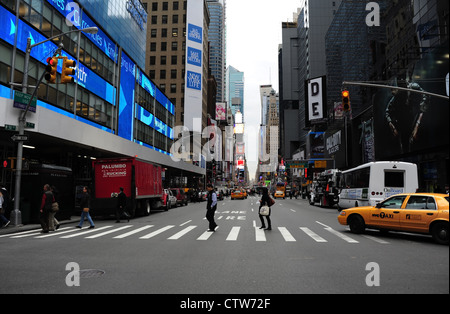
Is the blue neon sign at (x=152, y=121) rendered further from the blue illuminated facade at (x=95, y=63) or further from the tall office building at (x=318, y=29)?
the tall office building at (x=318, y=29)

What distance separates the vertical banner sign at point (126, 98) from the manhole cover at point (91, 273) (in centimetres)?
3185

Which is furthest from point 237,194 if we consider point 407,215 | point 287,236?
point 407,215

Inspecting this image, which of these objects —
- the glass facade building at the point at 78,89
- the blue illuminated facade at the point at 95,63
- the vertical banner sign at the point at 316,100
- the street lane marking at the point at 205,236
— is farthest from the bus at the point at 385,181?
the vertical banner sign at the point at 316,100

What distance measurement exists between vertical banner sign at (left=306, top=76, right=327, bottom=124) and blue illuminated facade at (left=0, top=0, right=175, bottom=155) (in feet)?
85.5

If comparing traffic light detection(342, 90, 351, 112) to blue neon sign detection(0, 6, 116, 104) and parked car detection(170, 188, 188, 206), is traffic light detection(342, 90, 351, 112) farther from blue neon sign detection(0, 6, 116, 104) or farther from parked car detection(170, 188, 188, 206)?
parked car detection(170, 188, 188, 206)

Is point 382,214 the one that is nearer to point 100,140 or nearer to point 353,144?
point 100,140

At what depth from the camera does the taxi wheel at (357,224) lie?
12465 millimetres

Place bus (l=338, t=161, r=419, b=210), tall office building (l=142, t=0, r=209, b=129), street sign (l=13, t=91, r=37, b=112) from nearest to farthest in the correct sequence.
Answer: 1. street sign (l=13, t=91, r=37, b=112)
2. bus (l=338, t=161, r=419, b=210)
3. tall office building (l=142, t=0, r=209, b=129)

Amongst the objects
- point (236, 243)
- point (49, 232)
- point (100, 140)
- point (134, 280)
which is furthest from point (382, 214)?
point (100, 140)

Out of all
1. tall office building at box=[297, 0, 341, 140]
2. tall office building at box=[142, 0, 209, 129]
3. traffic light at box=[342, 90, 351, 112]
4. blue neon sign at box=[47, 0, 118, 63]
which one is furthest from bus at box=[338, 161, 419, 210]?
tall office building at box=[297, 0, 341, 140]

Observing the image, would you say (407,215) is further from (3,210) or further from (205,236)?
(3,210)

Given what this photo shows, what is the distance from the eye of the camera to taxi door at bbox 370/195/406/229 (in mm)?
11070

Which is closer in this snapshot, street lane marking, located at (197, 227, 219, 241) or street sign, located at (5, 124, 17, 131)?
street lane marking, located at (197, 227, 219, 241)

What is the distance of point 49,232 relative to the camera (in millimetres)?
13945
